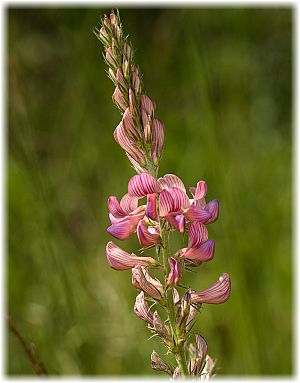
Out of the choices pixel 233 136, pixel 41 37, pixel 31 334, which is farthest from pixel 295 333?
pixel 41 37

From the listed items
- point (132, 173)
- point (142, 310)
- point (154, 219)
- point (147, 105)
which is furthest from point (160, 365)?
point (132, 173)

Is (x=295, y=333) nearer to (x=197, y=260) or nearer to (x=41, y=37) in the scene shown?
(x=197, y=260)

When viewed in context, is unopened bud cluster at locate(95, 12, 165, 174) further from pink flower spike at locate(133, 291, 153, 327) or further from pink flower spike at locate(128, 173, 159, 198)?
pink flower spike at locate(133, 291, 153, 327)

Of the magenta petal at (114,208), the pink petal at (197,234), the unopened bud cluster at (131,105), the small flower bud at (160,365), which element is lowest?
the small flower bud at (160,365)

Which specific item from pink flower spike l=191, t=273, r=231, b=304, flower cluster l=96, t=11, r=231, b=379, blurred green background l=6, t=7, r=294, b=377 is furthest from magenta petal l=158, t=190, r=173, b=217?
blurred green background l=6, t=7, r=294, b=377

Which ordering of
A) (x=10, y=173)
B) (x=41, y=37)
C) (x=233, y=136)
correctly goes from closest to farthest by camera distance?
(x=10, y=173) < (x=233, y=136) < (x=41, y=37)

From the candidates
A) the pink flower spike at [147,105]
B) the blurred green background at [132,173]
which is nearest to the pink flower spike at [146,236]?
the pink flower spike at [147,105]

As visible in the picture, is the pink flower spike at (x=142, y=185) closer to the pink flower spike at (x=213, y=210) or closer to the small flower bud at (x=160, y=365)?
the pink flower spike at (x=213, y=210)

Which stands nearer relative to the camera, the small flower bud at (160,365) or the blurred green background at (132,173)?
the small flower bud at (160,365)
